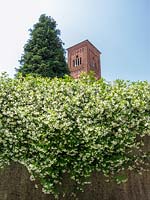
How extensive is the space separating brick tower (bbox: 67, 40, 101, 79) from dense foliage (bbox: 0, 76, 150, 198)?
35571mm

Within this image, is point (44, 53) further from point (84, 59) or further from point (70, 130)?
point (84, 59)

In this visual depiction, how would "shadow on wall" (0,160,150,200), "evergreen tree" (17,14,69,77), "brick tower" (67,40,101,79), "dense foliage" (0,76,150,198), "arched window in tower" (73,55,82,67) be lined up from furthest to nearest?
"arched window in tower" (73,55,82,67)
"brick tower" (67,40,101,79)
"evergreen tree" (17,14,69,77)
"shadow on wall" (0,160,150,200)
"dense foliage" (0,76,150,198)

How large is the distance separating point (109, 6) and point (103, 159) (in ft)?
11.8

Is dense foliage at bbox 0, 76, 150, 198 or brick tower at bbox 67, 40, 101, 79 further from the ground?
brick tower at bbox 67, 40, 101, 79

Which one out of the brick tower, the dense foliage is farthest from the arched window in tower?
the dense foliage

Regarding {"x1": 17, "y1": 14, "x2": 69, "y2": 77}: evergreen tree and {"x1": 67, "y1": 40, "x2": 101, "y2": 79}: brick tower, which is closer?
{"x1": 17, "y1": 14, "x2": 69, "y2": 77}: evergreen tree

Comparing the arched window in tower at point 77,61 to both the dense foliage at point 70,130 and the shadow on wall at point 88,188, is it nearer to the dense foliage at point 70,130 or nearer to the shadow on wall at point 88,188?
the dense foliage at point 70,130

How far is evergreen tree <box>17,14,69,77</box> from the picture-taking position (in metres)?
16.2

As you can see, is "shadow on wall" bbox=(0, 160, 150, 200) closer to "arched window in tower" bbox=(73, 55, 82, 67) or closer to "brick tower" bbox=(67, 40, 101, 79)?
"brick tower" bbox=(67, 40, 101, 79)

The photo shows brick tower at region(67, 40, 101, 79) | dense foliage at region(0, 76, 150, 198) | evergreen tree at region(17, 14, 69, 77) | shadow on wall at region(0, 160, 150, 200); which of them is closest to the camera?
dense foliage at region(0, 76, 150, 198)

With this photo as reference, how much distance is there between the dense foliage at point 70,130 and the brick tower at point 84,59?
35.6 m

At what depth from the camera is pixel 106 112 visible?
6.46m

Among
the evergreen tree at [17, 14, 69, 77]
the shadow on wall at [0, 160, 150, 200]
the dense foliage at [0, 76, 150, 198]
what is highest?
the evergreen tree at [17, 14, 69, 77]

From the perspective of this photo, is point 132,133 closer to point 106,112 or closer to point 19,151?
point 106,112
